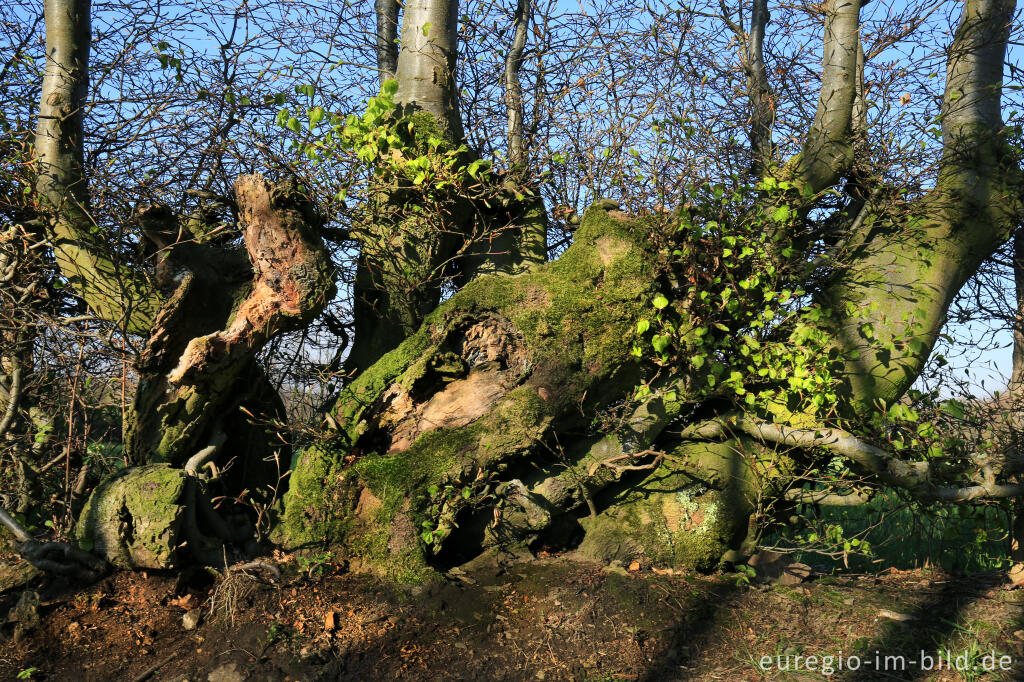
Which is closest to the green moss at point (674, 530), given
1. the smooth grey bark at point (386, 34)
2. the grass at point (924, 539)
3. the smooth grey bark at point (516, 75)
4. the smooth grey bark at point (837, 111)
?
the grass at point (924, 539)

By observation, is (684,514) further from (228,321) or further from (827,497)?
(228,321)

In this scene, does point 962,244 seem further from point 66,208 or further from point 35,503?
point 35,503

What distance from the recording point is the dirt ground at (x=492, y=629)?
365 cm

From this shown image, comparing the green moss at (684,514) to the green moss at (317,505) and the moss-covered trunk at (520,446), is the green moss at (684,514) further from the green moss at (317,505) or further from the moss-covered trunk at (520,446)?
the green moss at (317,505)

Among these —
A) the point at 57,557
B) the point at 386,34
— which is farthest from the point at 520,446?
the point at 386,34

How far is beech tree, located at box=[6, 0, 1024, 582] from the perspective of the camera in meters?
4.34

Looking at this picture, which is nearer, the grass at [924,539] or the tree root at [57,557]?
the tree root at [57,557]

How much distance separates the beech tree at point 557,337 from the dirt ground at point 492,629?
0.90 feet

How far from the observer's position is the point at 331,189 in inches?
189

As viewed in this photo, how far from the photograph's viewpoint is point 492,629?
3.96 meters

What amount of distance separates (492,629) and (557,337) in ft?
6.09

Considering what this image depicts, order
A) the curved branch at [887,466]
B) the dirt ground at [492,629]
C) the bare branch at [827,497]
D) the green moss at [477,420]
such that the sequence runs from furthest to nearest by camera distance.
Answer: the bare branch at [827,497] → the green moss at [477,420] → the curved branch at [887,466] → the dirt ground at [492,629]

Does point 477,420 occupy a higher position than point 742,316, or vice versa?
point 742,316

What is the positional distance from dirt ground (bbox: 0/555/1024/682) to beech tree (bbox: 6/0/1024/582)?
273 millimetres
